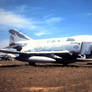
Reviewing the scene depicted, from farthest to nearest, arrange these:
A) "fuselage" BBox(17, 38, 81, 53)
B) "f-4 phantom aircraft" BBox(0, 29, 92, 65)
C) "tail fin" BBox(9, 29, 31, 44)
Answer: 1. "tail fin" BBox(9, 29, 31, 44)
2. "fuselage" BBox(17, 38, 81, 53)
3. "f-4 phantom aircraft" BBox(0, 29, 92, 65)

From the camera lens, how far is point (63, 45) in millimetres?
26859

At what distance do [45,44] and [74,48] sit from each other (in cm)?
645

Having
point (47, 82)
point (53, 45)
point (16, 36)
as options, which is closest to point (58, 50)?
point (53, 45)

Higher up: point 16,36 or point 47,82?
point 16,36

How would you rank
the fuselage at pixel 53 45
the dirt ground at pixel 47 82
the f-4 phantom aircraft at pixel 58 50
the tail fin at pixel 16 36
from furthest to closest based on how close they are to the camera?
1. the tail fin at pixel 16 36
2. the fuselage at pixel 53 45
3. the f-4 phantom aircraft at pixel 58 50
4. the dirt ground at pixel 47 82

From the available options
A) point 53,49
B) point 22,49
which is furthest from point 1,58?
point 53,49

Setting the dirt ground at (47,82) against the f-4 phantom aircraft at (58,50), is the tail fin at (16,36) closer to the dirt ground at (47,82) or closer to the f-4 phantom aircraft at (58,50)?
the f-4 phantom aircraft at (58,50)

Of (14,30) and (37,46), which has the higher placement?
(14,30)

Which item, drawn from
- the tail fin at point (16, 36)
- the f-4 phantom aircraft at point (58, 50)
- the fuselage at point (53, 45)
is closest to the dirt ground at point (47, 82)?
the f-4 phantom aircraft at point (58, 50)

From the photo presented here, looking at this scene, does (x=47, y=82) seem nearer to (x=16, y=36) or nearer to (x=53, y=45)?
(x=53, y=45)

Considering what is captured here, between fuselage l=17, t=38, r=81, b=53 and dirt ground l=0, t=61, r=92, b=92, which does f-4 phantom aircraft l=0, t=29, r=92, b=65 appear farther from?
dirt ground l=0, t=61, r=92, b=92

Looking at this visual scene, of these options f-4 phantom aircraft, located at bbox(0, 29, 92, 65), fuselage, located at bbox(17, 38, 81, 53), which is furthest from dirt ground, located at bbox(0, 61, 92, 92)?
fuselage, located at bbox(17, 38, 81, 53)

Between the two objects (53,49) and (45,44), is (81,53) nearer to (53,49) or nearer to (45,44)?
(53,49)

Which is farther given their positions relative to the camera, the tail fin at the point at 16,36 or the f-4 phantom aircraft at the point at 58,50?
the tail fin at the point at 16,36
